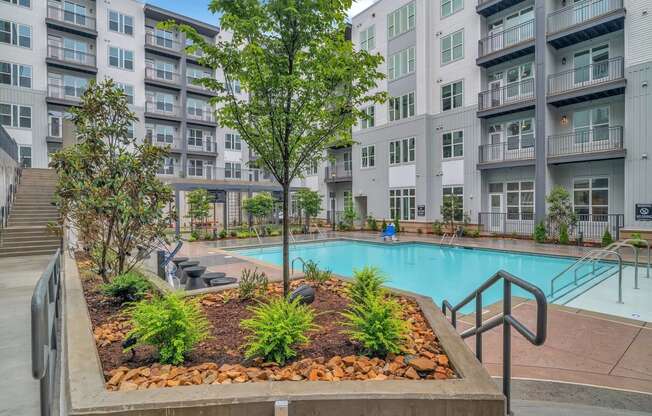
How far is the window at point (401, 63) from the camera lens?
76.7ft

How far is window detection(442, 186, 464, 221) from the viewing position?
20.4 meters

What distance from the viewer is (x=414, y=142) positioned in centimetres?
2308

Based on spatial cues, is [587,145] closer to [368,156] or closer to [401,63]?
[401,63]

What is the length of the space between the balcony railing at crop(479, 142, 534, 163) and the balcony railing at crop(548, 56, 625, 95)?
299 centimetres

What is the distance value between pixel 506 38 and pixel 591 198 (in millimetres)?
9501

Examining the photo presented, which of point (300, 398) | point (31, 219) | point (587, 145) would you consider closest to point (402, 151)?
point (587, 145)

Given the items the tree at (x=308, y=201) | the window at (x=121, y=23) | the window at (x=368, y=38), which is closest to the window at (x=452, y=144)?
the tree at (x=308, y=201)

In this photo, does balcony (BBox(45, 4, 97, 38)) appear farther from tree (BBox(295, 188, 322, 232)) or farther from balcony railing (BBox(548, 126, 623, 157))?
balcony railing (BBox(548, 126, 623, 157))

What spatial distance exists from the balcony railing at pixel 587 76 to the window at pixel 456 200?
6.69 metres

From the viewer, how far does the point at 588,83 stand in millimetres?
16938

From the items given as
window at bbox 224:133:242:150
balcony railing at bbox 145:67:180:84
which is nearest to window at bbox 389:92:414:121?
window at bbox 224:133:242:150

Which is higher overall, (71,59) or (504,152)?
(71,59)

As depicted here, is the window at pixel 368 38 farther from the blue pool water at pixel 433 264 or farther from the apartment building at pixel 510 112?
the blue pool water at pixel 433 264

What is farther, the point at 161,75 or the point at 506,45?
the point at 161,75
